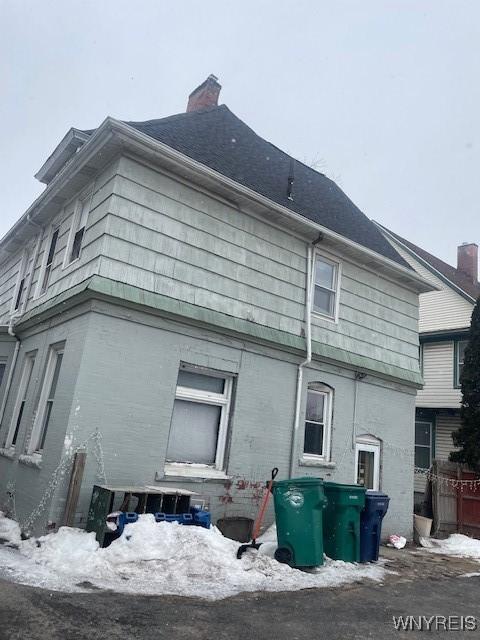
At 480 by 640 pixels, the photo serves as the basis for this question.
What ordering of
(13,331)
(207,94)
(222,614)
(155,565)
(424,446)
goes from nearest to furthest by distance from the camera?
(222,614)
(155,565)
(13,331)
(207,94)
(424,446)

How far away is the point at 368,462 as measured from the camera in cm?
1119

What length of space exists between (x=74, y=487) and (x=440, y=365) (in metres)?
14.9

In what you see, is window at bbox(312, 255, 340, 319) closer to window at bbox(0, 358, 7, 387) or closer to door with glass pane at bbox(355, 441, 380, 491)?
door with glass pane at bbox(355, 441, 380, 491)

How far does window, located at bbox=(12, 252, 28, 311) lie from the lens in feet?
40.7

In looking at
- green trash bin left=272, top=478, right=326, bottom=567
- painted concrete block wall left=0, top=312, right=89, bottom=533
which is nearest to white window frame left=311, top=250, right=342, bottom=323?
green trash bin left=272, top=478, right=326, bottom=567

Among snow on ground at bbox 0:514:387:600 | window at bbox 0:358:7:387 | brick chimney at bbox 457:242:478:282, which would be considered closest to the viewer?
snow on ground at bbox 0:514:387:600

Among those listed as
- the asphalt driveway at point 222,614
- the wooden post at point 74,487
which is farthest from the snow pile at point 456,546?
the wooden post at point 74,487

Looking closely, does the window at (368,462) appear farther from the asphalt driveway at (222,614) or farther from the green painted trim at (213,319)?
the asphalt driveway at (222,614)

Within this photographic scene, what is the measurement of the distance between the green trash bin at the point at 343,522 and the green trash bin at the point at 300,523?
71cm

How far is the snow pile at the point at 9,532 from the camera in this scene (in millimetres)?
7230

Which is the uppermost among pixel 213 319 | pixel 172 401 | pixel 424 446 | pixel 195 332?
pixel 213 319

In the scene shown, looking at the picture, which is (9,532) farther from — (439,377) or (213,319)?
(439,377)

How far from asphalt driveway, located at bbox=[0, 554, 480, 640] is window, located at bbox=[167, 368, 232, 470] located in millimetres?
3070

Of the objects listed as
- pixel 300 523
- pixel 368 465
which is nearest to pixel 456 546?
pixel 368 465
